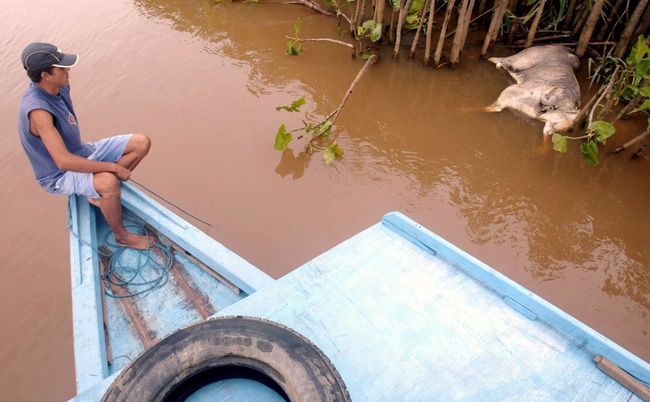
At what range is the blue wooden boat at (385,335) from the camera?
5.59ft

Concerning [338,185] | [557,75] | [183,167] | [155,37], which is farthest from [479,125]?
[155,37]

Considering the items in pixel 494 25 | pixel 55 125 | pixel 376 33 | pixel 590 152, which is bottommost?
pixel 590 152

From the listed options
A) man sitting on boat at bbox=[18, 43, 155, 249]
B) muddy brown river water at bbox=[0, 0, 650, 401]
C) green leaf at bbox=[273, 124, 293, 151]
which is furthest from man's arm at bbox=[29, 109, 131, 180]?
green leaf at bbox=[273, 124, 293, 151]

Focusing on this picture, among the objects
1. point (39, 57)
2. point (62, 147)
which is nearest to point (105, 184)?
point (62, 147)

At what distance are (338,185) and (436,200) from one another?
1.00 metres

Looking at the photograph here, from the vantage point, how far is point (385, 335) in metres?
1.93

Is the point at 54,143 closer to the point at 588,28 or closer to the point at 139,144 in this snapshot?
the point at 139,144

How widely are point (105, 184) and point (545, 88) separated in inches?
190

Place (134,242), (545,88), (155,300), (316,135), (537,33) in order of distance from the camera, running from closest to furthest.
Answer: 1. (155,300)
2. (134,242)
3. (316,135)
4. (545,88)
5. (537,33)

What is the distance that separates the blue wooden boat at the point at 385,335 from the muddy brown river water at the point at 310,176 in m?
0.95

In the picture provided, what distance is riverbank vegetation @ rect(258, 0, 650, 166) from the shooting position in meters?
4.56

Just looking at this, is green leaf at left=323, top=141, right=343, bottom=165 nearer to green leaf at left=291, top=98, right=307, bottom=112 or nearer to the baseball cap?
green leaf at left=291, top=98, right=307, bottom=112

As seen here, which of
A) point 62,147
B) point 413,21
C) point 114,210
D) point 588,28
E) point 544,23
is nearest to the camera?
point 62,147

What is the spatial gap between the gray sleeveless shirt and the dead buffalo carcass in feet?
14.6
